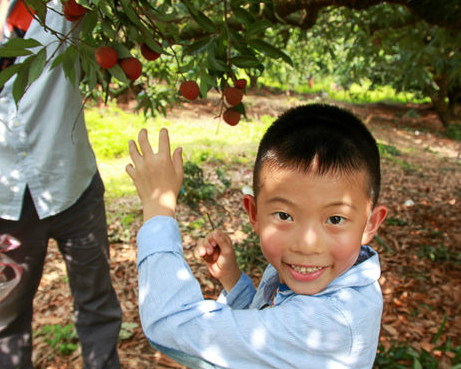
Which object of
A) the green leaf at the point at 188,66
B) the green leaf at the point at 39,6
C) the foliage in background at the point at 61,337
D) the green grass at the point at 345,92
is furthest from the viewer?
the green grass at the point at 345,92

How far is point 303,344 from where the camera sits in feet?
2.90

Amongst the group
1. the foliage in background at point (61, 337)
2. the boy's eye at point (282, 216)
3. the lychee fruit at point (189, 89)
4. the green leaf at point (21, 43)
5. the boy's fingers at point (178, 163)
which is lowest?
the foliage in background at point (61, 337)

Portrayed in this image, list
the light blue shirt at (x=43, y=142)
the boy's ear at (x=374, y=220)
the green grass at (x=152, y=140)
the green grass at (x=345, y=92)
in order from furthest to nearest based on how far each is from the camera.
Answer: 1. the green grass at (x=345, y=92)
2. the green grass at (x=152, y=140)
3. the light blue shirt at (x=43, y=142)
4. the boy's ear at (x=374, y=220)

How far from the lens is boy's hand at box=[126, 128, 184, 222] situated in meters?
0.98

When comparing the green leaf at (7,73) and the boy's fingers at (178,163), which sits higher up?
the green leaf at (7,73)

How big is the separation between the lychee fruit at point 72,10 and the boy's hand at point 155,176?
376mm

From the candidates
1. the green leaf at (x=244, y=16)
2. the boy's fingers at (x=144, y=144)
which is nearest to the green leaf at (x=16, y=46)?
the boy's fingers at (x=144, y=144)

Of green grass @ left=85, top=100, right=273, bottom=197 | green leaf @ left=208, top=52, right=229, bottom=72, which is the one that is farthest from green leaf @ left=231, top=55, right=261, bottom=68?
green grass @ left=85, top=100, right=273, bottom=197

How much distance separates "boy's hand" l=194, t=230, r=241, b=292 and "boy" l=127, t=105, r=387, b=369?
0.70ft

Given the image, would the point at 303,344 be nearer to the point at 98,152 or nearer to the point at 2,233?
the point at 2,233

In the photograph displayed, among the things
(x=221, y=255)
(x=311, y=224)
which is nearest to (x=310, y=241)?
(x=311, y=224)

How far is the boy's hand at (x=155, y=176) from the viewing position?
3.21ft

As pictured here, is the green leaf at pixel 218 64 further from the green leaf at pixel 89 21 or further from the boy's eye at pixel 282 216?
the boy's eye at pixel 282 216

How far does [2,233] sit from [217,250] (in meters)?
1.01
